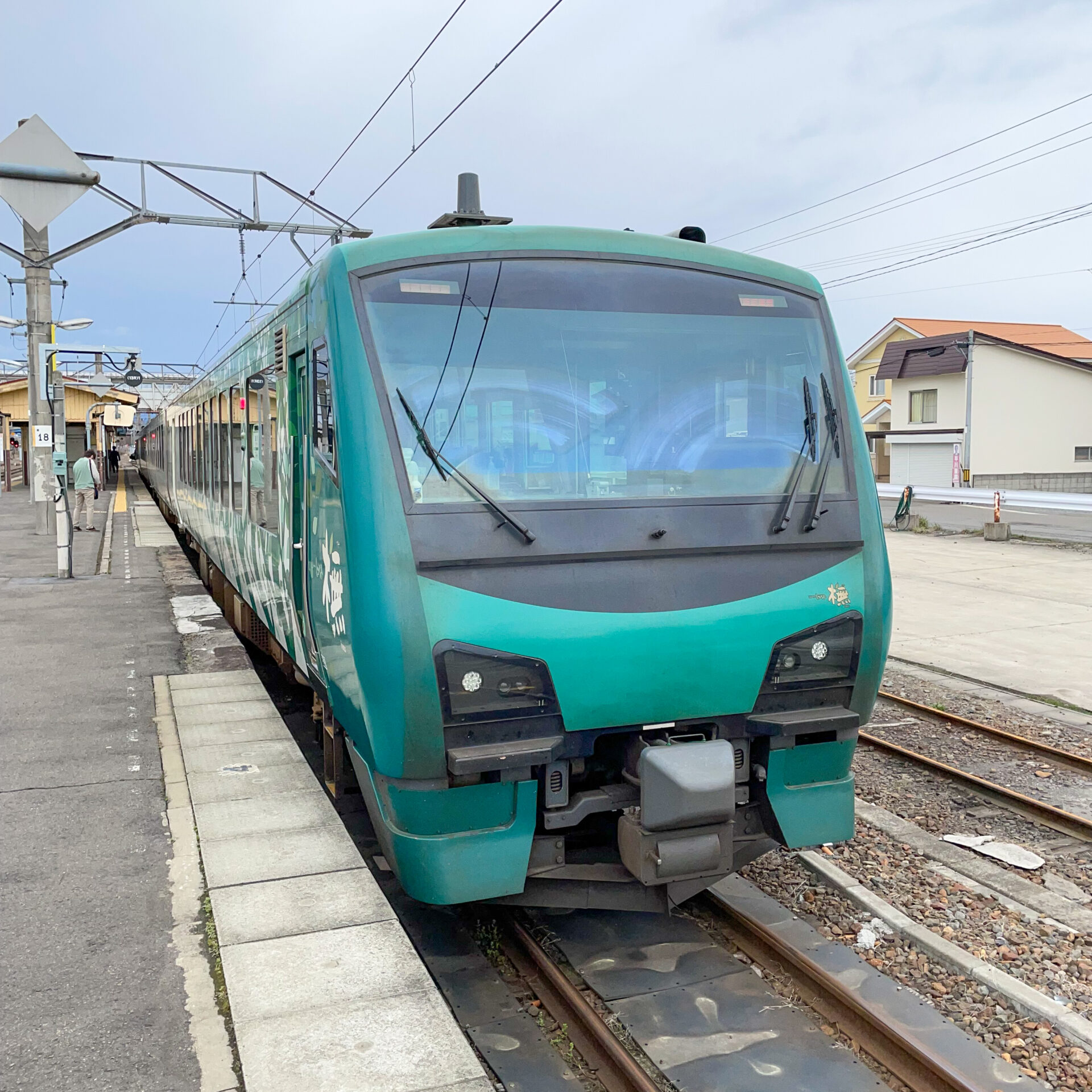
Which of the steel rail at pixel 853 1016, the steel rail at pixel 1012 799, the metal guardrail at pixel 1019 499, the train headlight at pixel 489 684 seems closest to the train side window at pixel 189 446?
the steel rail at pixel 1012 799

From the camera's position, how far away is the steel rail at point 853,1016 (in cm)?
335

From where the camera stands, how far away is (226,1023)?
132 inches

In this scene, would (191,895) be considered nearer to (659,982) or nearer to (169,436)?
(659,982)

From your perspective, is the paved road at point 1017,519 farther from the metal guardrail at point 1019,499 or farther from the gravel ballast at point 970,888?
the gravel ballast at point 970,888

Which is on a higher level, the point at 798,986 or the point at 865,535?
the point at 865,535

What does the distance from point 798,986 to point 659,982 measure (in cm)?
53

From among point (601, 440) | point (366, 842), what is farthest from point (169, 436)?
Answer: point (601, 440)

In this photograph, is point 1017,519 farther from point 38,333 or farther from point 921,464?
point 38,333

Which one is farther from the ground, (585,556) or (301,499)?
(301,499)

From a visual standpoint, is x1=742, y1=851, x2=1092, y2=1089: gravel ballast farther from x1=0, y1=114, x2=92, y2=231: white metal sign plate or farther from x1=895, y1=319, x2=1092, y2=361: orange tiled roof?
x1=895, y1=319, x2=1092, y2=361: orange tiled roof

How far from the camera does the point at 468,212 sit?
4.79 metres

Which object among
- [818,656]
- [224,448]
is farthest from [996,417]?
[818,656]

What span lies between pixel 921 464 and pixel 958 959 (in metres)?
41.3

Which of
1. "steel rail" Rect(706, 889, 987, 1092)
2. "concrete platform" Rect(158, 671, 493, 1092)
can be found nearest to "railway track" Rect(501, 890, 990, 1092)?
"steel rail" Rect(706, 889, 987, 1092)
